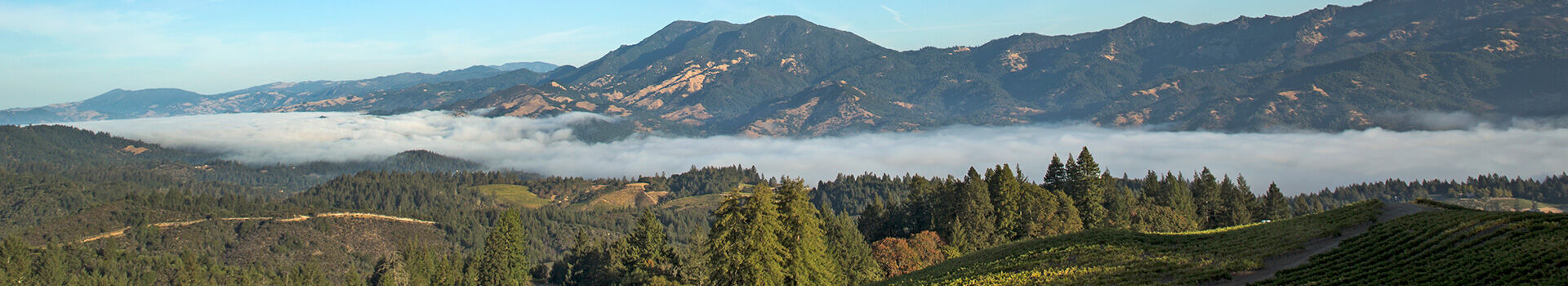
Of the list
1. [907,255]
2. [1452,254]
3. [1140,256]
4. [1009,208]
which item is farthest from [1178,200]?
[1452,254]

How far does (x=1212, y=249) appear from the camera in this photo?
→ 56094 mm

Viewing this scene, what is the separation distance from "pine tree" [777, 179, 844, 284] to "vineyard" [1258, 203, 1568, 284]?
2702cm

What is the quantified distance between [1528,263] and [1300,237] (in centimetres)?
2001

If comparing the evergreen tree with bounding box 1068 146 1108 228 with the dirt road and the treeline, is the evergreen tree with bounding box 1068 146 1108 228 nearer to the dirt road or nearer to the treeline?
the treeline

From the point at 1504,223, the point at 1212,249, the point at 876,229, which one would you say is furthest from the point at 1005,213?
the point at 1504,223

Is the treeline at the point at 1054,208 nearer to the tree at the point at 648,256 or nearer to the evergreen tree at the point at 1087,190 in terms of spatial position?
the evergreen tree at the point at 1087,190

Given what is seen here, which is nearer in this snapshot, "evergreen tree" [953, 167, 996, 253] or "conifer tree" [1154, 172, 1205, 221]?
"evergreen tree" [953, 167, 996, 253]

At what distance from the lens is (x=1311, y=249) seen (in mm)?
49438

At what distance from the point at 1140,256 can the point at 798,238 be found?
22.0 m

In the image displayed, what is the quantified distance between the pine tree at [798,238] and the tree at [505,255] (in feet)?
241

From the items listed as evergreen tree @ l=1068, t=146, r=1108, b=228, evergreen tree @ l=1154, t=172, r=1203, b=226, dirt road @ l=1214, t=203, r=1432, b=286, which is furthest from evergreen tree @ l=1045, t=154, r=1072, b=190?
dirt road @ l=1214, t=203, r=1432, b=286

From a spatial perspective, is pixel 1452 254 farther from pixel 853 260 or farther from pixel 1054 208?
pixel 1054 208

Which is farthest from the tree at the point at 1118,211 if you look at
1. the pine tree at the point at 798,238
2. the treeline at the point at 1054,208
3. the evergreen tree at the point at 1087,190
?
the pine tree at the point at 798,238

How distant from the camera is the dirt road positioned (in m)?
44.1
